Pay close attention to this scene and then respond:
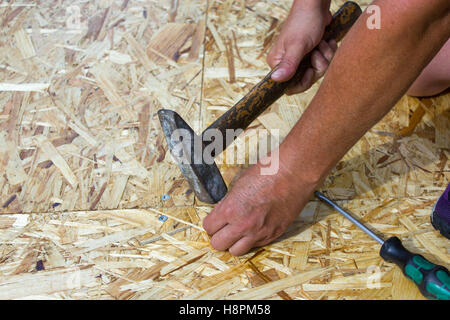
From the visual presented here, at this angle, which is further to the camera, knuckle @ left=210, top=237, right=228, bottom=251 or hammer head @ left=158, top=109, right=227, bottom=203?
knuckle @ left=210, top=237, right=228, bottom=251

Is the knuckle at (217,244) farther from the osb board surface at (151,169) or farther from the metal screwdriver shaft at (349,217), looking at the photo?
the metal screwdriver shaft at (349,217)

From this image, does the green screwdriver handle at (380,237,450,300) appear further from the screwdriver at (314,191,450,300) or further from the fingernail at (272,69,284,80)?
the fingernail at (272,69,284,80)

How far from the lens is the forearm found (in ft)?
3.50

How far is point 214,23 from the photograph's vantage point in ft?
7.66

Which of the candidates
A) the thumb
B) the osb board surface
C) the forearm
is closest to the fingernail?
the thumb

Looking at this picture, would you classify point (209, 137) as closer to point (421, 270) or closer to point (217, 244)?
point (217, 244)

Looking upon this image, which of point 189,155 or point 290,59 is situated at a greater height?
point 290,59

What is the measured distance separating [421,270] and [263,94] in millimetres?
710

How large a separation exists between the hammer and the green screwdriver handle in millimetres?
528

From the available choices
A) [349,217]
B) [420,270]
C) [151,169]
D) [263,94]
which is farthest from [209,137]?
[420,270]

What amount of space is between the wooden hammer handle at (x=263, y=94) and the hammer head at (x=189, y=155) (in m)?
0.10

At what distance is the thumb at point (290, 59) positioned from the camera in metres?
1.55

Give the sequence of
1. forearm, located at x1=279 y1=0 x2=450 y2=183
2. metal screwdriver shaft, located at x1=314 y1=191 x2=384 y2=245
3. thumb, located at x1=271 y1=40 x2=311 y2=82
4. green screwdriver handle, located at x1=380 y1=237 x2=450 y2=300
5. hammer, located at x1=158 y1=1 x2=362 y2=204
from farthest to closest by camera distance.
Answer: thumb, located at x1=271 y1=40 x2=311 y2=82, metal screwdriver shaft, located at x1=314 y1=191 x2=384 y2=245, hammer, located at x1=158 y1=1 x2=362 y2=204, green screwdriver handle, located at x1=380 y1=237 x2=450 y2=300, forearm, located at x1=279 y1=0 x2=450 y2=183

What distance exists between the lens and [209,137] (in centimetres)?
142
